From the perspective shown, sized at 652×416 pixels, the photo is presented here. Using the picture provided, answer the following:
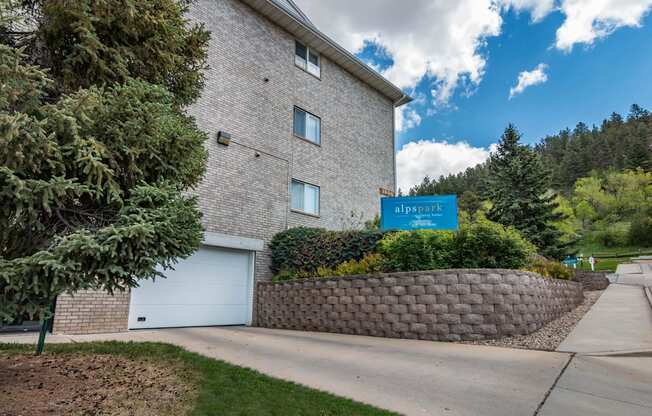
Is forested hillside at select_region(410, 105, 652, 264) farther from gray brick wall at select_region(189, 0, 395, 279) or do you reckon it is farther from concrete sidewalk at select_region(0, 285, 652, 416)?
concrete sidewalk at select_region(0, 285, 652, 416)

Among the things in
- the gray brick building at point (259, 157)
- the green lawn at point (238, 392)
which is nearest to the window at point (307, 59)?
the gray brick building at point (259, 157)

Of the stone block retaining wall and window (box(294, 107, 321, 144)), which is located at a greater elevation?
window (box(294, 107, 321, 144))

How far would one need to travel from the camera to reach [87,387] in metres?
3.75

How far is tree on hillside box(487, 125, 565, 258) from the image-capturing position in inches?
762

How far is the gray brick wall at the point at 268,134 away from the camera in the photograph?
1038 cm

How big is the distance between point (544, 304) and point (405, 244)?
289 cm

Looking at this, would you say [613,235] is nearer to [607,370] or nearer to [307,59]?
[307,59]

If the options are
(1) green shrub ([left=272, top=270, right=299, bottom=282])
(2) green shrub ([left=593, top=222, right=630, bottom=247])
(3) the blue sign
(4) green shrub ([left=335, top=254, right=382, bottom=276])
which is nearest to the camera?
(4) green shrub ([left=335, top=254, right=382, bottom=276])

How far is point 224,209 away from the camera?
33.2 ft

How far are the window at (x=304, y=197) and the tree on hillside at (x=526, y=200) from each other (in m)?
11.8

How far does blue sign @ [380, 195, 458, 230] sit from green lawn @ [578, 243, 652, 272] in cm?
2951

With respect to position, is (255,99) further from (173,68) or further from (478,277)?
(478,277)

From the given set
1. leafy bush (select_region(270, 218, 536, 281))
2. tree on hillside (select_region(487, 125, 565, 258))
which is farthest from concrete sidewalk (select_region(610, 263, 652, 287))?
leafy bush (select_region(270, 218, 536, 281))

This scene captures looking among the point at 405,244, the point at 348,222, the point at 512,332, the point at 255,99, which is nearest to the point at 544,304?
the point at 512,332
